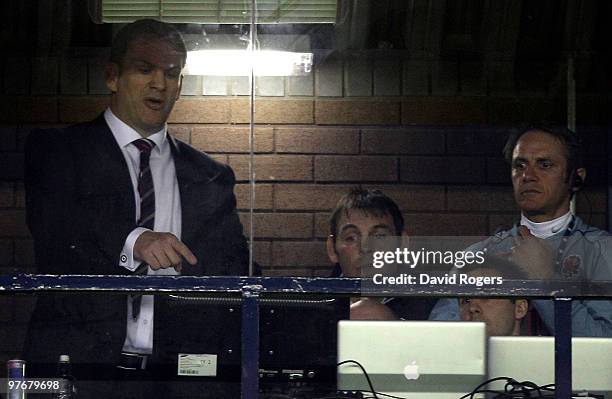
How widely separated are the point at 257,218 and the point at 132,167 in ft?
1.74

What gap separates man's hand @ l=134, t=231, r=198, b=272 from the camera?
16.1 ft

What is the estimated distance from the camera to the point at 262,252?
4867mm

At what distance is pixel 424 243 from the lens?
4.85 meters

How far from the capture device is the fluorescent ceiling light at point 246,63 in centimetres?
486

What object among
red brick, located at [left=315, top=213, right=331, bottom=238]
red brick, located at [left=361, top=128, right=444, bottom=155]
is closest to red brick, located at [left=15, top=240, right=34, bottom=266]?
red brick, located at [left=315, top=213, right=331, bottom=238]

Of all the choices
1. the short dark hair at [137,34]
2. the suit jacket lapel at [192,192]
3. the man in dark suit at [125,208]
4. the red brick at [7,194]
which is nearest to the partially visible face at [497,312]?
the man in dark suit at [125,208]

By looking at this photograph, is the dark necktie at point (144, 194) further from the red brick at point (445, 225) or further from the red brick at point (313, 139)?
the red brick at point (445, 225)

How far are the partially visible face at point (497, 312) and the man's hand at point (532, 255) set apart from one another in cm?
16

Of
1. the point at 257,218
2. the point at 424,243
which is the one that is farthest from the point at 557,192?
the point at 257,218

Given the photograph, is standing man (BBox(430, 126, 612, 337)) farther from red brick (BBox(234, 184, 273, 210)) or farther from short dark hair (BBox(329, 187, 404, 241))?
red brick (BBox(234, 184, 273, 210))

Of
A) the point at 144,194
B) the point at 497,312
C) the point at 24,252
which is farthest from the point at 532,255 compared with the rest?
the point at 24,252

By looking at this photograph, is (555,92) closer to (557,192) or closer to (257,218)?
(557,192)

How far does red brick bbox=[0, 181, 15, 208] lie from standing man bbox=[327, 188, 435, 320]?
4.07 ft

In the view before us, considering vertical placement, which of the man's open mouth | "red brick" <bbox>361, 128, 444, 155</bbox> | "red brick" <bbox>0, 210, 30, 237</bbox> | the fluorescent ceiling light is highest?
the fluorescent ceiling light
